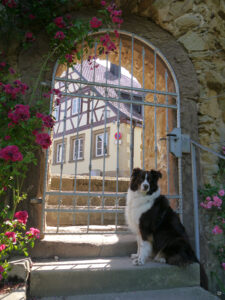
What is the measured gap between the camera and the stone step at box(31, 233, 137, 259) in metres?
2.41

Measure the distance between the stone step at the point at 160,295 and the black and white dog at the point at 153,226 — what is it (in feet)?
0.75

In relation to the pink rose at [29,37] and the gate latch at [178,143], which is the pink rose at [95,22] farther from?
the gate latch at [178,143]

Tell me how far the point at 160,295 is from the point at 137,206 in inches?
32.2

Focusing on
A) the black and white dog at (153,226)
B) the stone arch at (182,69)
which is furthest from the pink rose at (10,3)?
the black and white dog at (153,226)

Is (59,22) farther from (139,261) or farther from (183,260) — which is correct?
(183,260)

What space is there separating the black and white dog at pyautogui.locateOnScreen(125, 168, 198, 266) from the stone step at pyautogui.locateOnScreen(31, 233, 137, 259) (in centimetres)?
21

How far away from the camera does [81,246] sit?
2506 millimetres

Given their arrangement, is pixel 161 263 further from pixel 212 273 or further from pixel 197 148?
pixel 197 148

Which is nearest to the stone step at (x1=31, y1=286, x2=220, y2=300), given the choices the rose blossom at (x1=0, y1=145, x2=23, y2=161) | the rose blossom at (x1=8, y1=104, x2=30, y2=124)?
the rose blossom at (x1=0, y1=145, x2=23, y2=161)

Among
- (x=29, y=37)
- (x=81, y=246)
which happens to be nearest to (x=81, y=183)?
(x=81, y=246)

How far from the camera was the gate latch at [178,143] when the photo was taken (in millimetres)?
2971

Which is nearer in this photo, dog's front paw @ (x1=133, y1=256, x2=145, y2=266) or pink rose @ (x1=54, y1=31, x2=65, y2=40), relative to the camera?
dog's front paw @ (x1=133, y1=256, x2=145, y2=266)

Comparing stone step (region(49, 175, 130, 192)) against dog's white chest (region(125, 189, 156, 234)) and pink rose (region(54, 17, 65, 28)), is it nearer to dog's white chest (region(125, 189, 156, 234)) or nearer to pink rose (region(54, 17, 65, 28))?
dog's white chest (region(125, 189, 156, 234))

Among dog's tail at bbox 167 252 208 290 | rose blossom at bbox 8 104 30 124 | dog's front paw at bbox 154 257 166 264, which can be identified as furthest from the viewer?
dog's front paw at bbox 154 257 166 264
